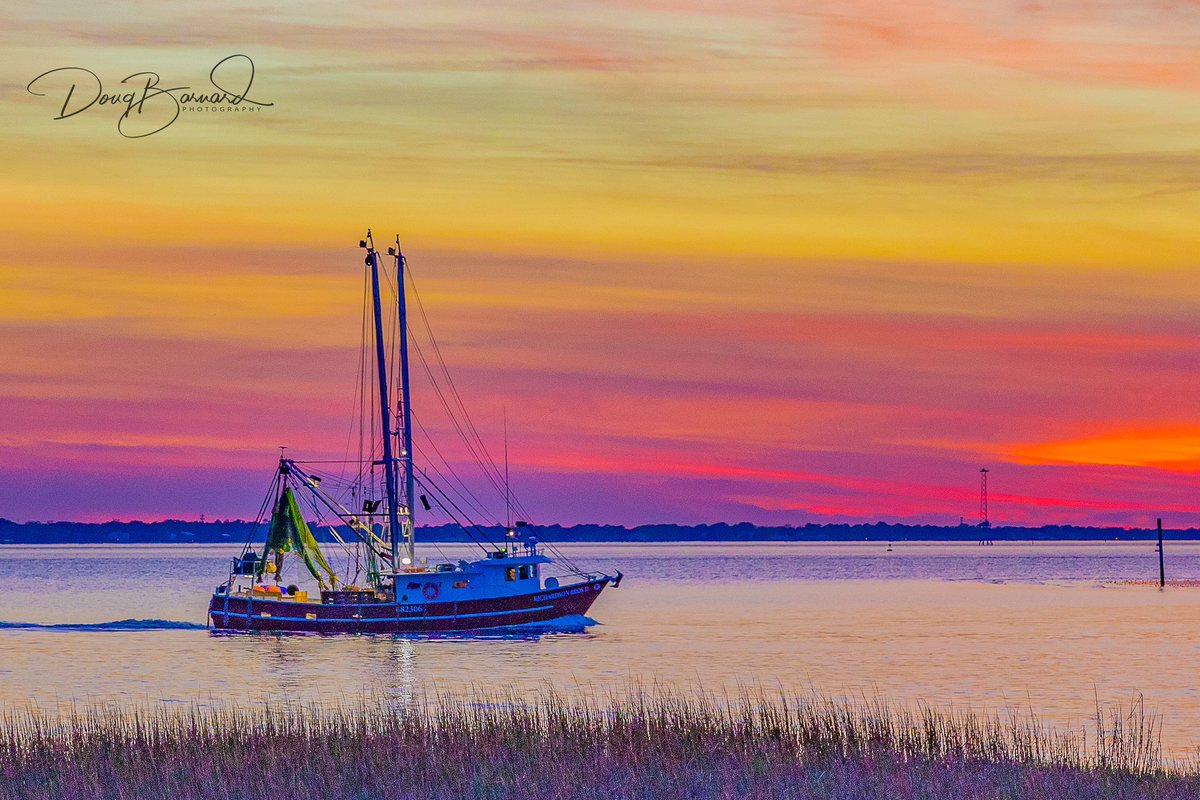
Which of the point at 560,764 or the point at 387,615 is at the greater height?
the point at 387,615

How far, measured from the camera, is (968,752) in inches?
1127

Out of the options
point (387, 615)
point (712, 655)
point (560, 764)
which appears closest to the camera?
point (560, 764)

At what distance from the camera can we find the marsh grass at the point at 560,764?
80.7 feet

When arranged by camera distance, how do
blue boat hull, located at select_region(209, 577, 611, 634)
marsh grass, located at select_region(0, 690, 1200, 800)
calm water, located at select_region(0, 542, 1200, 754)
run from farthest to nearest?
blue boat hull, located at select_region(209, 577, 611, 634) → calm water, located at select_region(0, 542, 1200, 754) → marsh grass, located at select_region(0, 690, 1200, 800)

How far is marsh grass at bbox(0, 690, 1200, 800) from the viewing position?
24.6 metres

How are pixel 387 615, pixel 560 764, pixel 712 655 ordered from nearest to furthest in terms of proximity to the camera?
pixel 560 764 → pixel 712 655 → pixel 387 615

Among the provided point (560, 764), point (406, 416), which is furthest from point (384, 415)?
point (560, 764)

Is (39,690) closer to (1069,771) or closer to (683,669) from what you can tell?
(683,669)

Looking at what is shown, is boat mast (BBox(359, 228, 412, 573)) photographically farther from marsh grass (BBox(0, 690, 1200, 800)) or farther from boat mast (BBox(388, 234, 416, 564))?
marsh grass (BBox(0, 690, 1200, 800))

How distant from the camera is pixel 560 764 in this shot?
1025 inches

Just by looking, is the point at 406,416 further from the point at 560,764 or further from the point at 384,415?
the point at 560,764

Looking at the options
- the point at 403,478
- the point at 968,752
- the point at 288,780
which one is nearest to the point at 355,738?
the point at 288,780

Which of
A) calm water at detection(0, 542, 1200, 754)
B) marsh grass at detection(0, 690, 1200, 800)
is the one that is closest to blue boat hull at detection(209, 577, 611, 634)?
calm water at detection(0, 542, 1200, 754)

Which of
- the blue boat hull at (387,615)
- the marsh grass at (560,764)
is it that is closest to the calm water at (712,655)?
the blue boat hull at (387,615)
